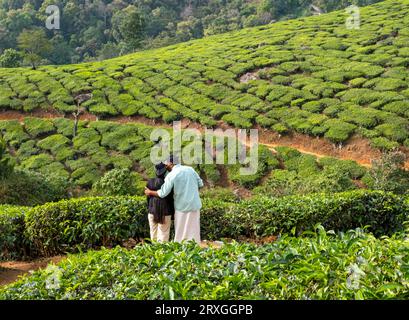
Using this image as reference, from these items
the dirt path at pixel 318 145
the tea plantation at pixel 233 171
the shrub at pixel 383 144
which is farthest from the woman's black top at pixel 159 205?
the shrub at pixel 383 144

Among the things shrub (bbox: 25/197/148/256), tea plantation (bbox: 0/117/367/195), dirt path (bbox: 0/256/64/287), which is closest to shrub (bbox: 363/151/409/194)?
tea plantation (bbox: 0/117/367/195)

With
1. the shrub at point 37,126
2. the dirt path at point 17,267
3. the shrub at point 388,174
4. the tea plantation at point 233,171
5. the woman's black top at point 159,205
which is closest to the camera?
the tea plantation at point 233,171

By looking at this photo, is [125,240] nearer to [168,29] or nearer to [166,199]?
[166,199]

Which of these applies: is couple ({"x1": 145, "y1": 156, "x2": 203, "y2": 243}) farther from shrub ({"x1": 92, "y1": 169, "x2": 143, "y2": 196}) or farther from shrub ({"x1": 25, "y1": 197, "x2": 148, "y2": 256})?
shrub ({"x1": 92, "y1": 169, "x2": 143, "y2": 196})

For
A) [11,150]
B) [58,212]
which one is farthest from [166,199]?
[11,150]

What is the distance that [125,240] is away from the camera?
8359 mm

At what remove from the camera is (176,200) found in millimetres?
7047

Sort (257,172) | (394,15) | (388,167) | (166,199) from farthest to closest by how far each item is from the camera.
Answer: (394,15) < (257,172) < (388,167) < (166,199)

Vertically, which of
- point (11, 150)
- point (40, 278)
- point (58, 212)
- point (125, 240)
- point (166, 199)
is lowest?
point (11, 150)

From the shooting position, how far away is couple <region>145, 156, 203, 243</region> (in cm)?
688

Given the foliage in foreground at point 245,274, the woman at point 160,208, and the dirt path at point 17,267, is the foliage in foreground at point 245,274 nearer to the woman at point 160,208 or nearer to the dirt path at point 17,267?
the woman at point 160,208

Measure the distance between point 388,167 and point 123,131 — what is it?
40.5 ft

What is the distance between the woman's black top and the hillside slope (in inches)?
520

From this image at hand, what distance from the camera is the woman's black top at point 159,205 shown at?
7.21m
